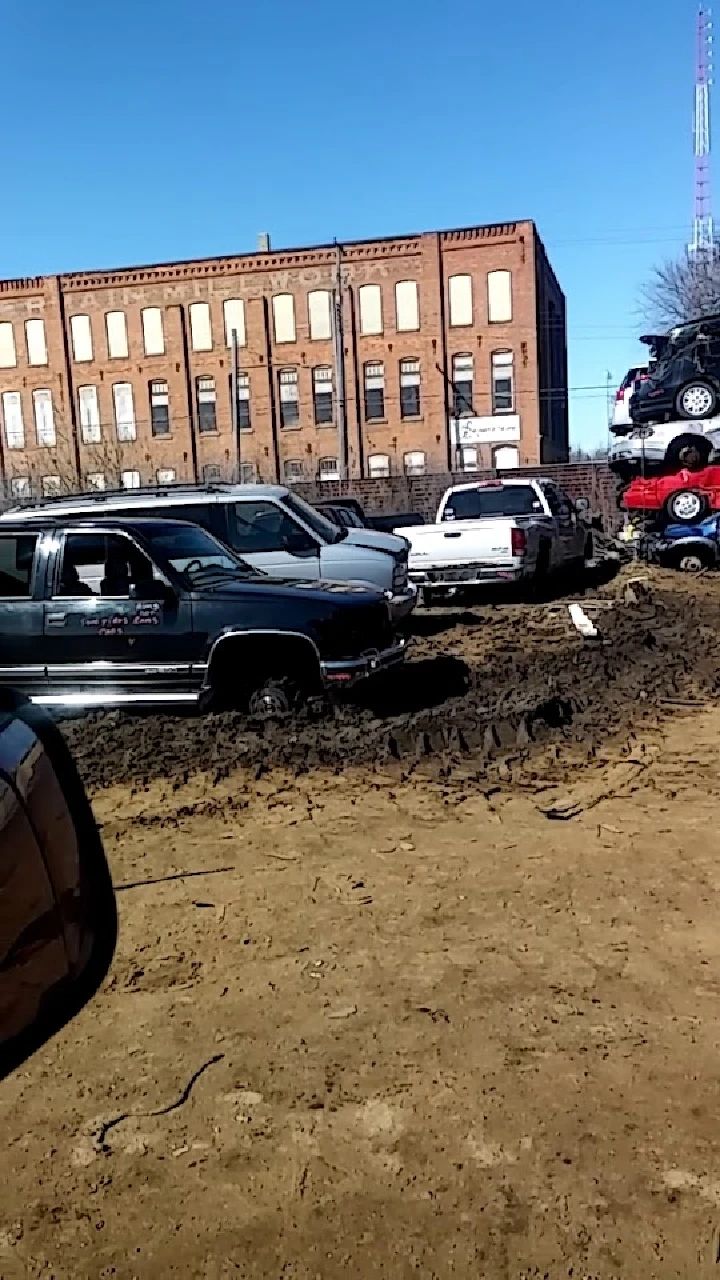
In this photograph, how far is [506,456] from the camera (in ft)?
161

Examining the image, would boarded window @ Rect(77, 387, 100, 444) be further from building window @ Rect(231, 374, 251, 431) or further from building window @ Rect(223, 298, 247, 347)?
building window @ Rect(223, 298, 247, 347)

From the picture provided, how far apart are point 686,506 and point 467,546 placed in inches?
255

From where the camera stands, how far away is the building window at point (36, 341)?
5331cm

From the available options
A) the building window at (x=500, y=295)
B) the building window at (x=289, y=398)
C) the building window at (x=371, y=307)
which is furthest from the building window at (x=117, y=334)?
the building window at (x=500, y=295)

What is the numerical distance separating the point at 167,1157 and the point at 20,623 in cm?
539

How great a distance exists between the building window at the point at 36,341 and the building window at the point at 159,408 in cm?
657

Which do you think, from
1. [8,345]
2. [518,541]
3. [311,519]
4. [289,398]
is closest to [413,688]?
[311,519]

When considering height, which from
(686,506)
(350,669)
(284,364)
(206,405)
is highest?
(284,364)

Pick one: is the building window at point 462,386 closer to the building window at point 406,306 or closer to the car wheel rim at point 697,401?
the building window at point 406,306

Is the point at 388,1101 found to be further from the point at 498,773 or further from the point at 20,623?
the point at 20,623

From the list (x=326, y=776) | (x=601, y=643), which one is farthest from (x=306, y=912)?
(x=601, y=643)

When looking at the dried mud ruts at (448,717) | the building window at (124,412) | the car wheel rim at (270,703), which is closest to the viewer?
the dried mud ruts at (448,717)

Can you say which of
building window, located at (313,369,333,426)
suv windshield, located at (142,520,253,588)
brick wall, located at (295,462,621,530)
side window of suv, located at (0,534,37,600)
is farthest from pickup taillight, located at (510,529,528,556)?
building window, located at (313,369,333,426)

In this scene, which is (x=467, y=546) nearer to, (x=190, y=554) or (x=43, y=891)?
(x=190, y=554)
